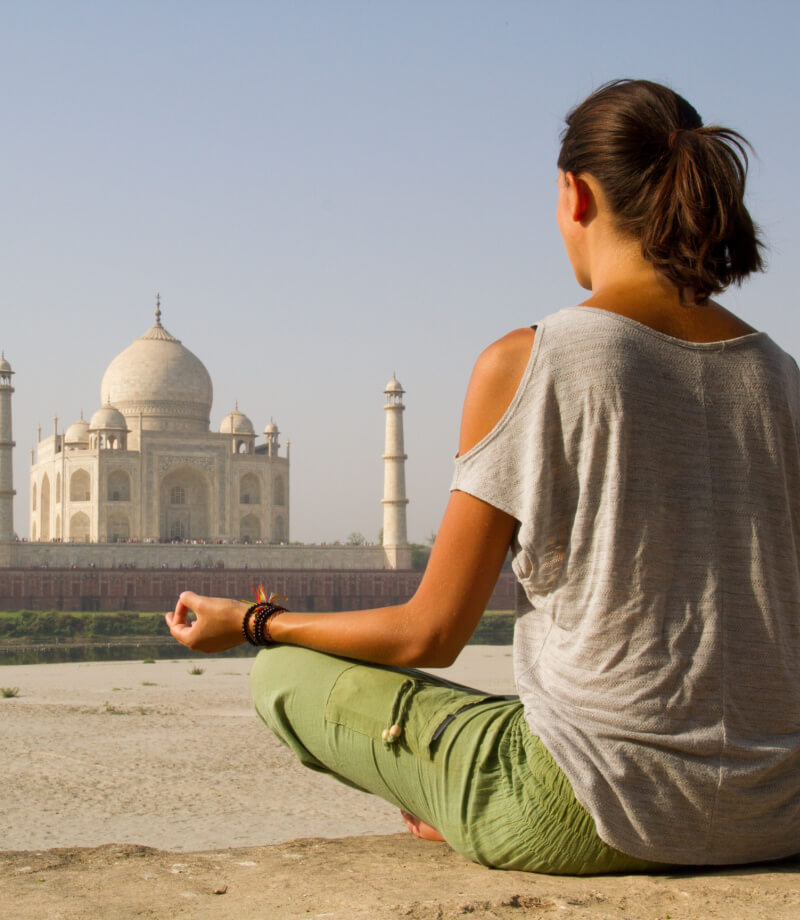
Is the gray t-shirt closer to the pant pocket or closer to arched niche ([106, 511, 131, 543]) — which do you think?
the pant pocket

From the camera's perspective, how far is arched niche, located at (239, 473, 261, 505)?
111ft

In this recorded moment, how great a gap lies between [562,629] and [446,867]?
41 cm

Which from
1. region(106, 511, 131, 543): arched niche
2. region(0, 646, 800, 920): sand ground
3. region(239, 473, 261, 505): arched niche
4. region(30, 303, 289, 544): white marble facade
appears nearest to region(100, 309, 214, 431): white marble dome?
region(30, 303, 289, 544): white marble facade

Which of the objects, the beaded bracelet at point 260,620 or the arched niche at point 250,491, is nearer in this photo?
the beaded bracelet at point 260,620

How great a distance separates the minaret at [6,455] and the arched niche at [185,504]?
180 inches

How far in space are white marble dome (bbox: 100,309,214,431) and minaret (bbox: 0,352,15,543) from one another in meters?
4.74

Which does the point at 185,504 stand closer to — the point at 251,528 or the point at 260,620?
the point at 251,528

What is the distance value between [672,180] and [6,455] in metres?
30.6

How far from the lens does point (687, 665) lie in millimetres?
Result: 1458

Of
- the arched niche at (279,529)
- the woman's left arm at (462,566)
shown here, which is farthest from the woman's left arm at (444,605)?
the arched niche at (279,529)

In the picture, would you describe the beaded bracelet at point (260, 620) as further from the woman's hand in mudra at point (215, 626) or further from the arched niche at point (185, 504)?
the arched niche at point (185, 504)

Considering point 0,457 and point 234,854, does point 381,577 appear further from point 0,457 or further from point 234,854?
point 234,854

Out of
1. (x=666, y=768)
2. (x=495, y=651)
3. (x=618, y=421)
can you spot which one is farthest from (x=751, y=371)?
(x=495, y=651)

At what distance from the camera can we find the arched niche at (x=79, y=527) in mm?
32094
